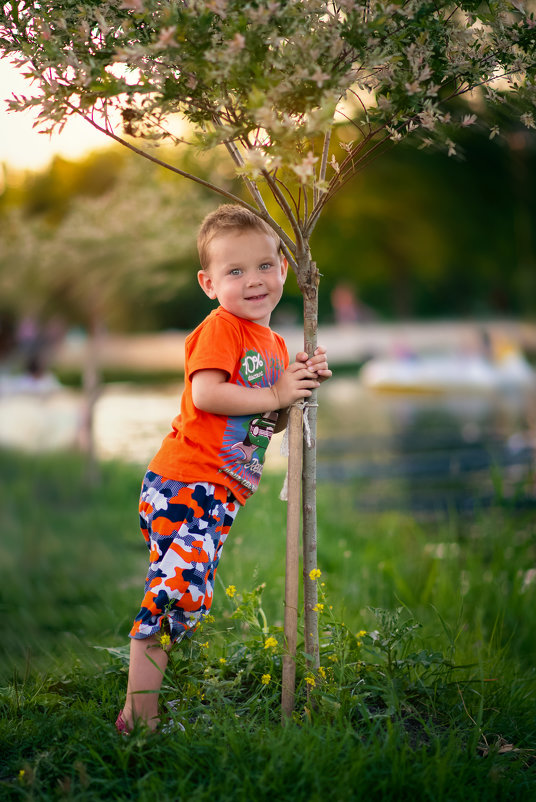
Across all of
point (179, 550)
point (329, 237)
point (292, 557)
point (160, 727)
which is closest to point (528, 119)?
point (292, 557)

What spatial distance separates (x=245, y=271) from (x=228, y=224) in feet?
0.46

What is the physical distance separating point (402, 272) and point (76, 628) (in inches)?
442

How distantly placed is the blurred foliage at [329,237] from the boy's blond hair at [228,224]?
38cm

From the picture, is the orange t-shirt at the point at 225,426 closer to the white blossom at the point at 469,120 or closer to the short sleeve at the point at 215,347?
the short sleeve at the point at 215,347

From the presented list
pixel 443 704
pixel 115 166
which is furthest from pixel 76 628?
pixel 115 166

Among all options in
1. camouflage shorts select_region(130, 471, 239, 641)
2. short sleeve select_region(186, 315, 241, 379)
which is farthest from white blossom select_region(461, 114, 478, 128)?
camouflage shorts select_region(130, 471, 239, 641)

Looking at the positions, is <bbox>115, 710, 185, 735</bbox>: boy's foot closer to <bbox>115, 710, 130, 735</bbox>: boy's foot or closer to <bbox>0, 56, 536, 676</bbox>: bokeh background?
<bbox>115, 710, 130, 735</bbox>: boy's foot

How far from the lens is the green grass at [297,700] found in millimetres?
1896

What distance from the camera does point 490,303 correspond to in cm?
1495

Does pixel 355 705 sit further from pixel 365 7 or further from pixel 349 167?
pixel 365 7

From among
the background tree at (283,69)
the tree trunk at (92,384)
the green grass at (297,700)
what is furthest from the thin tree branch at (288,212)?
the tree trunk at (92,384)

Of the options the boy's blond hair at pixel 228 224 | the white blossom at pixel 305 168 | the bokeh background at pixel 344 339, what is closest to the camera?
the white blossom at pixel 305 168

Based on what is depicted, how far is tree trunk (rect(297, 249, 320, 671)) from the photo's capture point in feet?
7.01

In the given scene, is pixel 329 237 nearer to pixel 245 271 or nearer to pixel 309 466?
pixel 245 271
